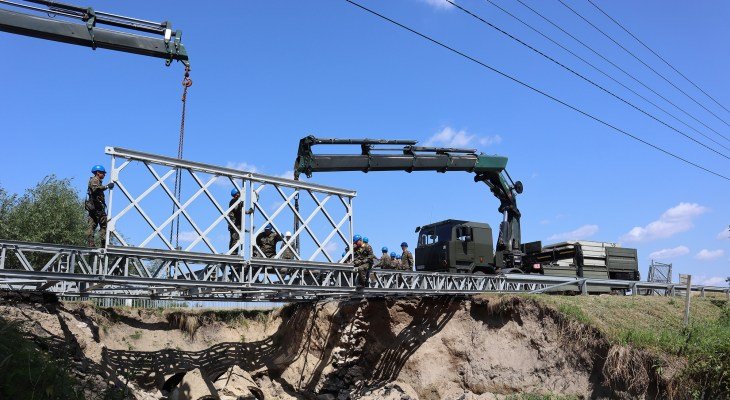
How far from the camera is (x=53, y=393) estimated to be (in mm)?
7152

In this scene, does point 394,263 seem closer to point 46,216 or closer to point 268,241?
point 268,241

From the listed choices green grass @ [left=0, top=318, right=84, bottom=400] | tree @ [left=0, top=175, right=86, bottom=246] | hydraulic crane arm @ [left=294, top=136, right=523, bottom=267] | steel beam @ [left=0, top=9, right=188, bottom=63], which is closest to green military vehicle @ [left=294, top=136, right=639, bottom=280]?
hydraulic crane arm @ [left=294, top=136, right=523, bottom=267]

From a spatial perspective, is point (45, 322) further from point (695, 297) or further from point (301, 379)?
point (695, 297)

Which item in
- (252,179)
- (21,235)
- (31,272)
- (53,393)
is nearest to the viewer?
(53,393)

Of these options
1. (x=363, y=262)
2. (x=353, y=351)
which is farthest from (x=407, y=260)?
(x=363, y=262)

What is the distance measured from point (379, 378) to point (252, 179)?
981 cm

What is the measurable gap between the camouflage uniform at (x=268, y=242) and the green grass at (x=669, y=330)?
8.96m

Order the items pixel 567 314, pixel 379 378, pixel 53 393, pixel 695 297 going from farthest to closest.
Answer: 1. pixel 695 297
2. pixel 379 378
3. pixel 567 314
4. pixel 53 393

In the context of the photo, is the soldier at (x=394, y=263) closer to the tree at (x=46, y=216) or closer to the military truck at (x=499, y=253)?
the military truck at (x=499, y=253)

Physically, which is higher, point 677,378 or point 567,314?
point 567,314

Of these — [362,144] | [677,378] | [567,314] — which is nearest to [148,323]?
[362,144]

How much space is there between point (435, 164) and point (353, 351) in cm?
755

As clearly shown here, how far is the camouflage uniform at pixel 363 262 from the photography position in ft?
56.0

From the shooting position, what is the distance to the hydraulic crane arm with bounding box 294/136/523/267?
58.6ft
